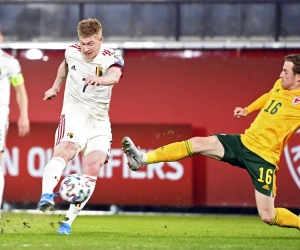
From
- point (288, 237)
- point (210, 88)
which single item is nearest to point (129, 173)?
point (210, 88)

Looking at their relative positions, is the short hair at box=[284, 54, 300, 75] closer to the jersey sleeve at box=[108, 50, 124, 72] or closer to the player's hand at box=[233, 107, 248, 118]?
the player's hand at box=[233, 107, 248, 118]

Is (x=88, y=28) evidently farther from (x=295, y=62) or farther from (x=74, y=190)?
(x=295, y=62)

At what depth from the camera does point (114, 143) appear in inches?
638

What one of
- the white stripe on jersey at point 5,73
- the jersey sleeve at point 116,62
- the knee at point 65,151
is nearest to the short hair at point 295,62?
the jersey sleeve at point 116,62

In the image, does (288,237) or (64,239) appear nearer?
(64,239)

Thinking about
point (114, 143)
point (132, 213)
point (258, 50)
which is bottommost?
point (132, 213)

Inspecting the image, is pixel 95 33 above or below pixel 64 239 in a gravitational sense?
above

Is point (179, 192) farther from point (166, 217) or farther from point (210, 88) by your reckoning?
point (210, 88)

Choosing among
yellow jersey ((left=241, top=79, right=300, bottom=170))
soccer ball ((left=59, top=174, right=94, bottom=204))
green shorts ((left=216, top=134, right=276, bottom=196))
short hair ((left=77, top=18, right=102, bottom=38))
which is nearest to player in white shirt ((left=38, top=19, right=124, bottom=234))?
short hair ((left=77, top=18, right=102, bottom=38))

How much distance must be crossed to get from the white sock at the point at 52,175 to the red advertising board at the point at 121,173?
18.3 feet

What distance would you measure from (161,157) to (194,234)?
143 cm

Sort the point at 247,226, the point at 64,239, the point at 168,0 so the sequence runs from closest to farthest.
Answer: the point at 64,239, the point at 247,226, the point at 168,0

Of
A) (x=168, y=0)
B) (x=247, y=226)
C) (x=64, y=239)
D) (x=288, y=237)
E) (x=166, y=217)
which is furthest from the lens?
(x=168, y=0)

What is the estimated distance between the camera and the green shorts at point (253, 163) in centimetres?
1102
